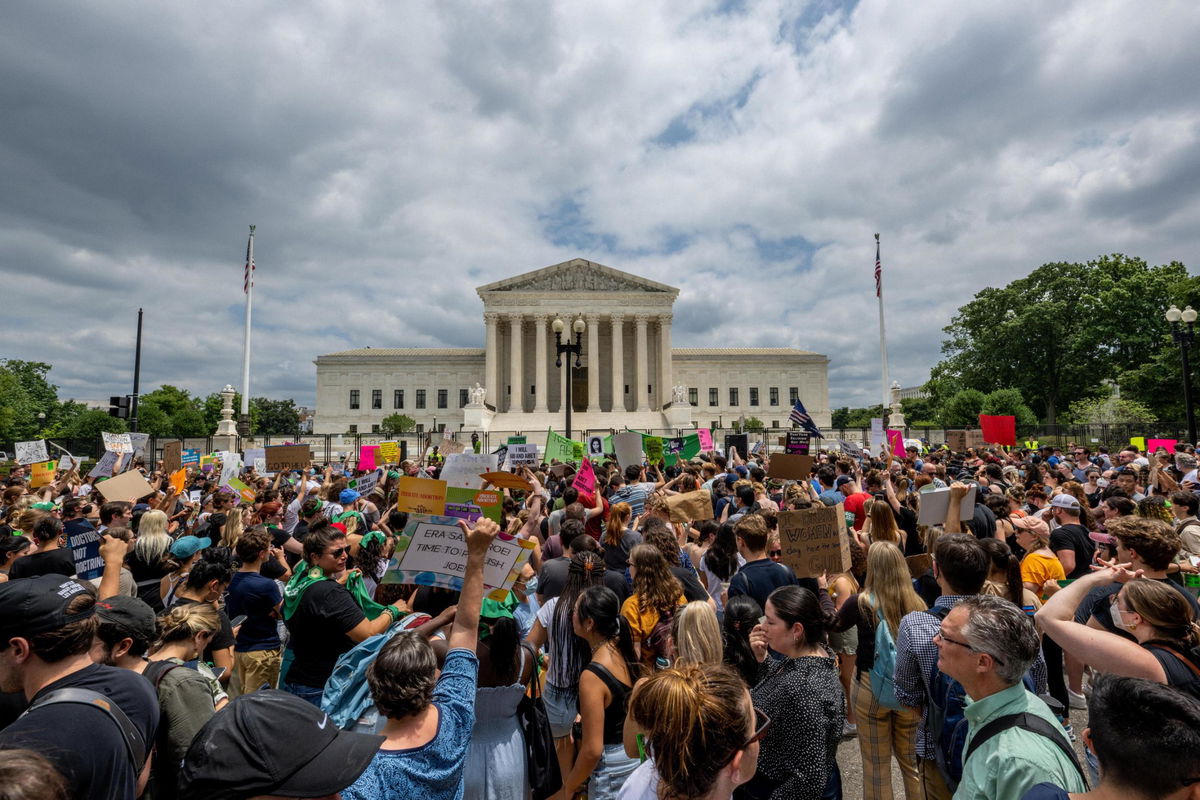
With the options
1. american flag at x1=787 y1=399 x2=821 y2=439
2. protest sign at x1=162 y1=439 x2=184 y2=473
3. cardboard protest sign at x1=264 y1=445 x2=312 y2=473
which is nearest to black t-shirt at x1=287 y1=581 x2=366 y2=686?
cardboard protest sign at x1=264 y1=445 x2=312 y2=473

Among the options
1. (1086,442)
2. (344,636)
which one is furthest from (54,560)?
(1086,442)

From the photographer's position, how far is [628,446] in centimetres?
1279

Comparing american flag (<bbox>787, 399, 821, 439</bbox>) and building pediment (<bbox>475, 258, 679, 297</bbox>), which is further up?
building pediment (<bbox>475, 258, 679, 297</bbox>)

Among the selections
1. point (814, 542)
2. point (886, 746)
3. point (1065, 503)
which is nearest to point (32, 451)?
point (814, 542)

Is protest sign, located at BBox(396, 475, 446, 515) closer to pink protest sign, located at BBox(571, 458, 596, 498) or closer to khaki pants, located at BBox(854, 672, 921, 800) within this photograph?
khaki pants, located at BBox(854, 672, 921, 800)

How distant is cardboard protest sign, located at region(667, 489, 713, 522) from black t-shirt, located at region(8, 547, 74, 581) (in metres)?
6.13

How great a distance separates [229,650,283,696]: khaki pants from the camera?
485 cm

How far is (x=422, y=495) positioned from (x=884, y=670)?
129 inches

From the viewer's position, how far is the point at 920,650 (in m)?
3.36

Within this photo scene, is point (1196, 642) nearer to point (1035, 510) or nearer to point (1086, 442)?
point (1035, 510)

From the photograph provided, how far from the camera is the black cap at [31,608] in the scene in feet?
7.98

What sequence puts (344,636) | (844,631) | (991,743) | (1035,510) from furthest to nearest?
(1035,510) < (844,631) < (344,636) < (991,743)

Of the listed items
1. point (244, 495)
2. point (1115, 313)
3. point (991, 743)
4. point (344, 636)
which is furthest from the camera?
point (1115, 313)

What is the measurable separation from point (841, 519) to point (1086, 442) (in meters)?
33.4
